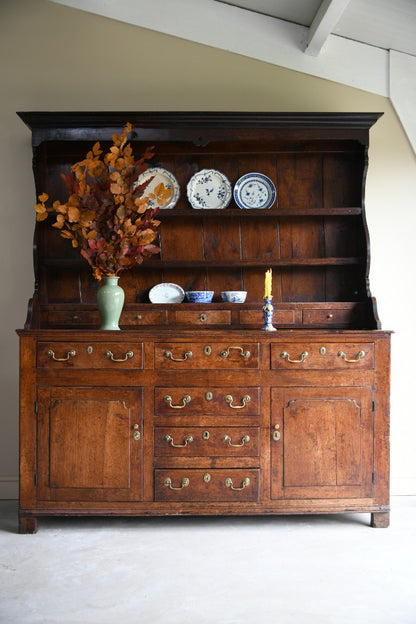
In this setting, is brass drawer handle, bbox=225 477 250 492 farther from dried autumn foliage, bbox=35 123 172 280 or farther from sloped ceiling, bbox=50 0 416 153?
sloped ceiling, bbox=50 0 416 153

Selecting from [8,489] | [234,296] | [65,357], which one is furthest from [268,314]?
[8,489]

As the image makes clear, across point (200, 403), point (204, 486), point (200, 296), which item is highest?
point (200, 296)

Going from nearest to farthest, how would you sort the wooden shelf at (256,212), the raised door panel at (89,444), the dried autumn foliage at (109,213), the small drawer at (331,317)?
the raised door panel at (89,444), the dried autumn foliage at (109,213), the wooden shelf at (256,212), the small drawer at (331,317)

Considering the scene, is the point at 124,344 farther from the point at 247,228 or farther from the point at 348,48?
the point at 348,48

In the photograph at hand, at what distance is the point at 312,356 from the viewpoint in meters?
2.92

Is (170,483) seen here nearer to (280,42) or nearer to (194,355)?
(194,355)

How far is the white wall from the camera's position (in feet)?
11.6

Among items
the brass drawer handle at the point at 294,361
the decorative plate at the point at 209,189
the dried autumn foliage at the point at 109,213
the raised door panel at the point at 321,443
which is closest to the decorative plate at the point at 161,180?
the decorative plate at the point at 209,189

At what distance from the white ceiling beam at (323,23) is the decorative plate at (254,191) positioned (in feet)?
2.70

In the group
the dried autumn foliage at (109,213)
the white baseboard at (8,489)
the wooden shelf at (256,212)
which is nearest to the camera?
the dried autumn foliage at (109,213)

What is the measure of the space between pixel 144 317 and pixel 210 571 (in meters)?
1.43

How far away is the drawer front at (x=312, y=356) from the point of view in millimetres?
2920

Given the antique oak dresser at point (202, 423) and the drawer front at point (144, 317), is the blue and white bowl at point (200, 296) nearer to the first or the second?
the drawer front at point (144, 317)

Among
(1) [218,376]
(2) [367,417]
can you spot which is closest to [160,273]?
(1) [218,376]
